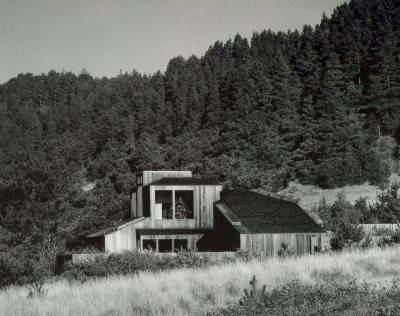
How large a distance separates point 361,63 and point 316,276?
8675cm

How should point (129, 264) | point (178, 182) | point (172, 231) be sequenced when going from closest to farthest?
1. point (129, 264)
2. point (172, 231)
3. point (178, 182)

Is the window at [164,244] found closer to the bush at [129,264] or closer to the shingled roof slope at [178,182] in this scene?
the shingled roof slope at [178,182]

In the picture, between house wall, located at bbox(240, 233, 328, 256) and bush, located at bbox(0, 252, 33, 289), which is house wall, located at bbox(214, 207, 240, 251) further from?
bush, located at bbox(0, 252, 33, 289)

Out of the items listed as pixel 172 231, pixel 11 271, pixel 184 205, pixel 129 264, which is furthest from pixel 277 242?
pixel 11 271

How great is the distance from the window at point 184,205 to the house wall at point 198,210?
0.94 metres

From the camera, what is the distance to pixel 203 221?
142ft

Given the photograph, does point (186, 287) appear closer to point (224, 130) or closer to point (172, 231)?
point (172, 231)

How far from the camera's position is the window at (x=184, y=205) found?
145 feet

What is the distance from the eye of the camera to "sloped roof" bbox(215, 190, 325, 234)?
37594 millimetres

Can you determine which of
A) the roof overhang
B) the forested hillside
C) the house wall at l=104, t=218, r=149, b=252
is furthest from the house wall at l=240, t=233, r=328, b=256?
the forested hillside

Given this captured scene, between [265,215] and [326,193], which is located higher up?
[265,215]

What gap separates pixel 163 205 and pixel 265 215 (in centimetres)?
886

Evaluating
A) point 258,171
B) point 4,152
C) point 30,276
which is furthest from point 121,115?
point 30,276

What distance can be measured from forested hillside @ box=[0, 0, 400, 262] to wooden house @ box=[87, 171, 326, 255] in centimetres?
1250
